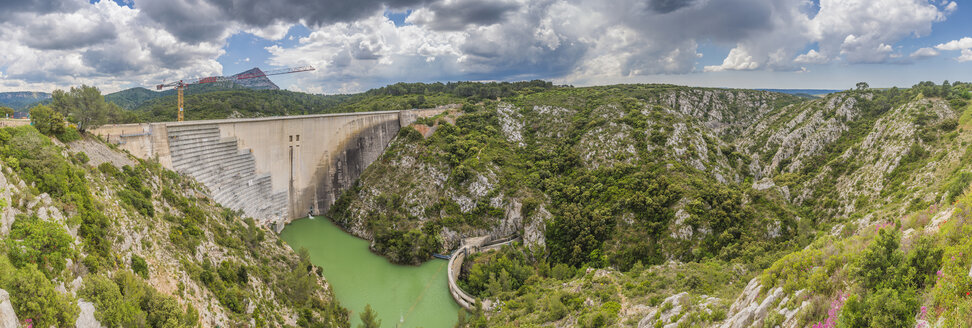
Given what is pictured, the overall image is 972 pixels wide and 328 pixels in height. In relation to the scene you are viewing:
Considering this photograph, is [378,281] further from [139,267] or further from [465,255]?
[139,267]

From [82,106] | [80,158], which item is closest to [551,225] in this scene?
[80,158]

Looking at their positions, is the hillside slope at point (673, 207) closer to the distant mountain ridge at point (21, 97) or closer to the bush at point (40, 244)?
the bush at point (40, 244)

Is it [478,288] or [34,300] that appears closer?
[34,300]

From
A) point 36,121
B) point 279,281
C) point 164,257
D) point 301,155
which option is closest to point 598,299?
point 279,281

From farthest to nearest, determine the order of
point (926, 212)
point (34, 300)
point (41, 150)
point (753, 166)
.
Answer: point (753, 166) < point (41, 150) < point (926, 212) < point (34, 300)

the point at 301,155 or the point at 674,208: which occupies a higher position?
the point at 301,155

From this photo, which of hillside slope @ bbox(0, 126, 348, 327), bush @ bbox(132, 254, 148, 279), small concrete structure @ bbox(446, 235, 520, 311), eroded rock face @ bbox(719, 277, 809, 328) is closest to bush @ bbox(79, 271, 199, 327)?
hillside slope @ bbox(0, 126, 348, 327)

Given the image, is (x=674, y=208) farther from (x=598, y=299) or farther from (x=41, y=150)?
(x=41, y=150)

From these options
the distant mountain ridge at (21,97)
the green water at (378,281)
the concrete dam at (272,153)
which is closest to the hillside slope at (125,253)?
the green water at (378,281)
